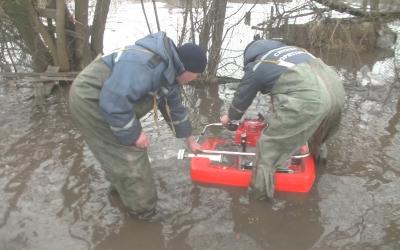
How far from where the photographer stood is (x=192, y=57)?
11.4 feet

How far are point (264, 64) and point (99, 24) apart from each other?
457 centimetres

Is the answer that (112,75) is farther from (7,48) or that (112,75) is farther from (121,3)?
(121,3)

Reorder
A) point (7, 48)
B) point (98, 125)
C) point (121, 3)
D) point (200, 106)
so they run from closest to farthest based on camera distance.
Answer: point (98, 125), point (200, 106), point (7, 48), point (121, 3)

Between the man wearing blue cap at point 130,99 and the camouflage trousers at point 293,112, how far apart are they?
0.94 metres

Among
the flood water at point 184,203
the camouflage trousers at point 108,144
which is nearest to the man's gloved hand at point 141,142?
the camouflage trousers at point 108,144

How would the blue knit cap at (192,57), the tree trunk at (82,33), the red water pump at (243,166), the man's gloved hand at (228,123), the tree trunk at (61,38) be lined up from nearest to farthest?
1. the blue knit cap at (192,57)
2. the red water pump at (243,166)
3. the man's gloved hand at (228,123)
4. the tree trunk at (61,38)
5. the tree trunk at (82,33)

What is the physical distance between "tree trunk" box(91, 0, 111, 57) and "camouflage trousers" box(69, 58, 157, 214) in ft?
14.0

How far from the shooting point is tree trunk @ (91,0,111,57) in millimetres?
7617

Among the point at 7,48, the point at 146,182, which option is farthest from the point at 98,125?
the point at 7,48

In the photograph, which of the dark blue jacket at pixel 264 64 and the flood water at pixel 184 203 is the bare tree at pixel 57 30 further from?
the dark blue jacket at pixel 264 64

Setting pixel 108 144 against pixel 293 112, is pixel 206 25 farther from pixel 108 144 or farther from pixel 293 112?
pixel 108 144

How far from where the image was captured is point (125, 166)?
3795mm

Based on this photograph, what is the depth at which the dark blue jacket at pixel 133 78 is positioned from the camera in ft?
10.9

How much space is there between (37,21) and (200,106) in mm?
3111
